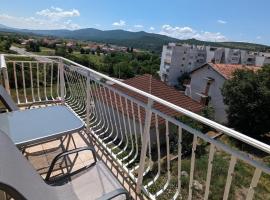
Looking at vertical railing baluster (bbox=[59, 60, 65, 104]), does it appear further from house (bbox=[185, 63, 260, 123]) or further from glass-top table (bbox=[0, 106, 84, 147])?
house (bbox=[185, 63, 260, 123])

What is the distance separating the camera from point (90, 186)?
1.84 metres

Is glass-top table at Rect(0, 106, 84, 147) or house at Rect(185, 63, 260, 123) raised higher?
glass-top table at Rect(0, 106, 84, 147)

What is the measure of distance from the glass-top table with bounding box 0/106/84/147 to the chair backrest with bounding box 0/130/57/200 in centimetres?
61

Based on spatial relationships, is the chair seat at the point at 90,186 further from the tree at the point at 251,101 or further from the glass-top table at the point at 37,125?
the tree at the point at 251,101

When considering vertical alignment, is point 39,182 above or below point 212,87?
above

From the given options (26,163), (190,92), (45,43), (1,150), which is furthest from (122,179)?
(45,43)

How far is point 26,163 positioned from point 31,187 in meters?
0.21

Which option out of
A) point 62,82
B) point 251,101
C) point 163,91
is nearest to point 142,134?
point 62,82

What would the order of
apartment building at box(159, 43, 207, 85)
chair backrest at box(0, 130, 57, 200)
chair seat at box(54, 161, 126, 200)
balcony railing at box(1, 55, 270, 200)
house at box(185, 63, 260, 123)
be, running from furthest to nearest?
apartment building at box(159, 43, 207, 85), house at box(185, 63, 260, 123), chair seat at box(54, 161, 126, 200), balcony railing at box(1, 55, 270, 200), chair backrest at box(0, 130, 57, 200)

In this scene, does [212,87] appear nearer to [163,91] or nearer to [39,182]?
[163,91]

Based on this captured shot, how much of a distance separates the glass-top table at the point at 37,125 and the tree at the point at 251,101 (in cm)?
1822

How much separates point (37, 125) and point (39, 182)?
937mm

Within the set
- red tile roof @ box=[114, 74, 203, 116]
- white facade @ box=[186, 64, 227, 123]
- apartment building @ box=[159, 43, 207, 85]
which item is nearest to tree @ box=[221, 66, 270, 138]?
white facade @ box=[186, 64, 227, 123]

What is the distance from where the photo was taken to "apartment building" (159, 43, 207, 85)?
47.9 meters
